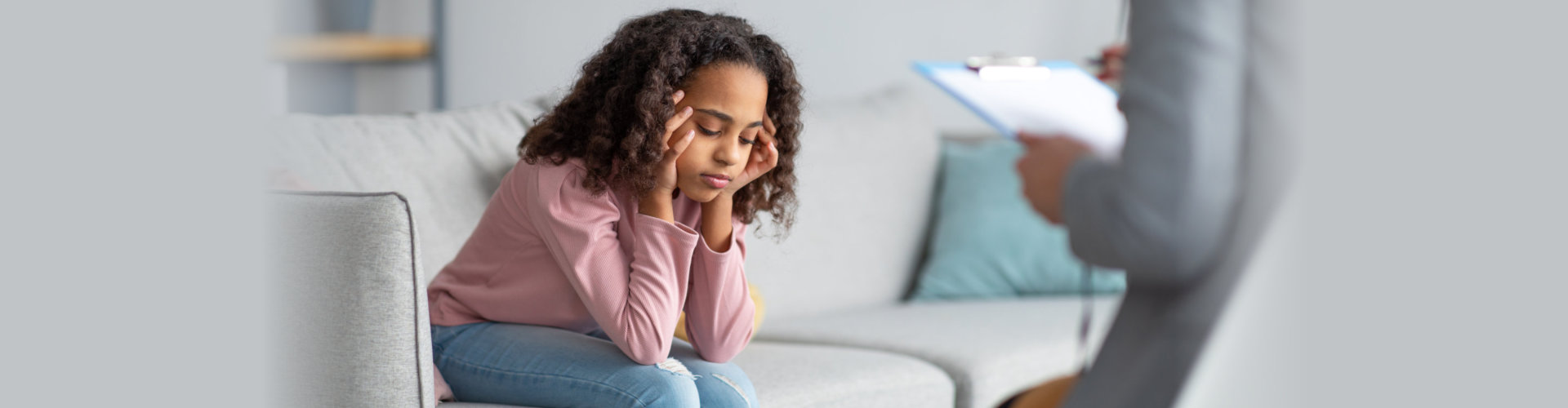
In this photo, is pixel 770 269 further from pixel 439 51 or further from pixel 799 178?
pixel 439 51

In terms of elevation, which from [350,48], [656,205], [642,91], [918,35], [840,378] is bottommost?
[350,48]

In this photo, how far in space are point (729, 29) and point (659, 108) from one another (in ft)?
0.37

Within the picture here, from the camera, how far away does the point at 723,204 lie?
3.96 ft

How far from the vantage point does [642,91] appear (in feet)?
3.61

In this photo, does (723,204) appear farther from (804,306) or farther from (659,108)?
(804,306)

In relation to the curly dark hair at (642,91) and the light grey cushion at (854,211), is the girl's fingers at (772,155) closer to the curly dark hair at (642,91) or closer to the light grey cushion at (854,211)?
the curly dark hair at (642,91)

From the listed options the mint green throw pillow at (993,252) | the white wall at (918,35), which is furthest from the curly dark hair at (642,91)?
the white wall at (918,35)

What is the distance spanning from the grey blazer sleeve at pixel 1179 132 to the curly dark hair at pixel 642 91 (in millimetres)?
577

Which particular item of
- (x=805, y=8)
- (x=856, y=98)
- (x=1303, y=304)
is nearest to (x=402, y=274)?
(x=1303, y=304)

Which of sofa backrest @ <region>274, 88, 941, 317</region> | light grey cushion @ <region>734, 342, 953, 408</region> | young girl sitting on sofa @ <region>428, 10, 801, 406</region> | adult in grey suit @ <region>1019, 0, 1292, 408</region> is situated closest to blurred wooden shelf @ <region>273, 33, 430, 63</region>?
sofa backrest @ <region>274, 88, 941, 317</region>

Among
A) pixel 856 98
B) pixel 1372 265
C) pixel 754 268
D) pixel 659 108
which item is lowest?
pixel 754 268

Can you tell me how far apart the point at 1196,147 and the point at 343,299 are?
2.35 ft

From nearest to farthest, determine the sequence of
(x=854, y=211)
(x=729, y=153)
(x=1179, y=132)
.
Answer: (x=1179, y=132)
(x=729, y=153)
(x=854, y=211)

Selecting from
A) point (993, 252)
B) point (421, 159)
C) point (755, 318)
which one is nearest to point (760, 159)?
point (755, 318)
